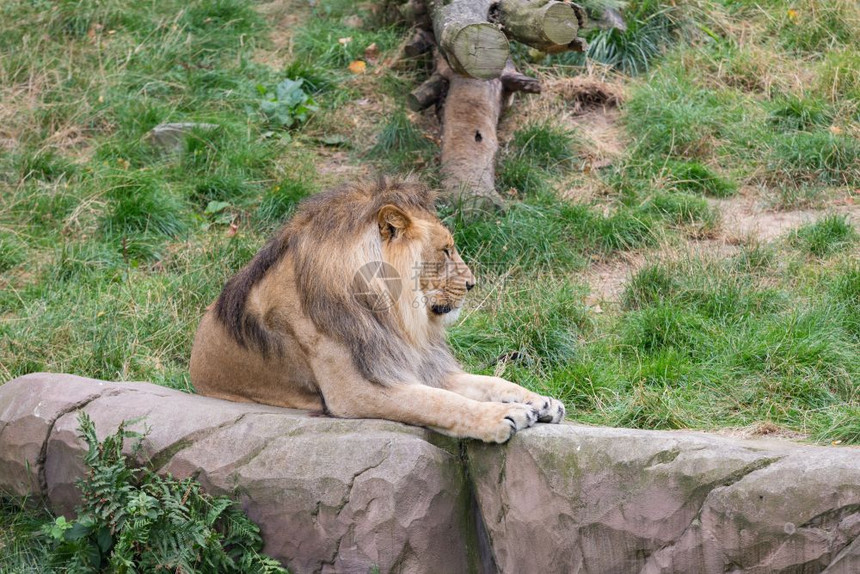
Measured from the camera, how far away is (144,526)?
4.48 metres

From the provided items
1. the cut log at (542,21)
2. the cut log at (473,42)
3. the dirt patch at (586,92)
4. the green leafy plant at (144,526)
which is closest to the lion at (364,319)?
the green leafy plant at (144,526)

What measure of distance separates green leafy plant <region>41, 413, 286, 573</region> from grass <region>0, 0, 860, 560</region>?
0.46 m

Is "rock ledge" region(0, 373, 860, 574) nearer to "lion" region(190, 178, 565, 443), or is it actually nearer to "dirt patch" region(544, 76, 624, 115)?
"lion" region(190, 178, 565, 443)

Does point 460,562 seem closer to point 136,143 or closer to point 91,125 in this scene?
point 136,143

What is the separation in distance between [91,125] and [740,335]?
6143 mm

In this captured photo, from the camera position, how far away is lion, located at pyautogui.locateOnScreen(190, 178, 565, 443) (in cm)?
474

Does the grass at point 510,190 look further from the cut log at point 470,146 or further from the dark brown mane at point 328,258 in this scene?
the dark brown mane at point 328,258

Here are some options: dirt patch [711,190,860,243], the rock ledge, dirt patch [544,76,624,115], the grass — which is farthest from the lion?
dirt patch [544,76,624,115]

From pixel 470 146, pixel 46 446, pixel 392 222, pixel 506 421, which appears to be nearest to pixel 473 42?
pixel 470 146

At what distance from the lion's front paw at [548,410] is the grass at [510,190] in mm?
1071

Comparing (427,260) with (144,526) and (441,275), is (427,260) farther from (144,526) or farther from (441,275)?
(144,526)

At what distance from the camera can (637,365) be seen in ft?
20.4

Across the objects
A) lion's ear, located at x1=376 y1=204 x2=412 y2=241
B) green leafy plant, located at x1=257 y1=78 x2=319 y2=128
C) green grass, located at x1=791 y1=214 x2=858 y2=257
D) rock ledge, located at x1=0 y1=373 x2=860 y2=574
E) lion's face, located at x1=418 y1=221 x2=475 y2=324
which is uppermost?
lion's ear, located at x1=376 y1=204 x2=412 y2=241

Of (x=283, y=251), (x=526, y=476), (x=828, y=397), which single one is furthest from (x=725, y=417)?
(x=283, y=251)
